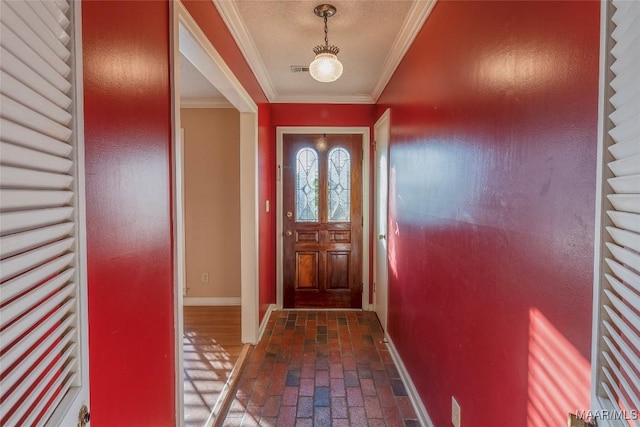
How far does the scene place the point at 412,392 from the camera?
213cm

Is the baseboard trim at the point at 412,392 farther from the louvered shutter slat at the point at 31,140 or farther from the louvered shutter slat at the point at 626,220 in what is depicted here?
the louvered shutter slat at the point at 31,140

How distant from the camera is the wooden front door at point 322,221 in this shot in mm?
3832

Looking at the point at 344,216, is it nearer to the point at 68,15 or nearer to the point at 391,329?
the point at 391,329

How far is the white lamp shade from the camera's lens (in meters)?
2.15

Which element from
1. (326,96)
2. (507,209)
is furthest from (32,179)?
(326,96)

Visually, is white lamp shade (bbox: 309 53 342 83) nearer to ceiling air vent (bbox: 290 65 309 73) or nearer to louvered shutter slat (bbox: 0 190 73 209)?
ceiling air vent (bbox: 290 65 309 73)

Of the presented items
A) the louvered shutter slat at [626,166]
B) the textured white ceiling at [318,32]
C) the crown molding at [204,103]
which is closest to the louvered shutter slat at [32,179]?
the louvered shutter slat at [626,166]

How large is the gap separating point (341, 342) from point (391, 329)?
0.49m

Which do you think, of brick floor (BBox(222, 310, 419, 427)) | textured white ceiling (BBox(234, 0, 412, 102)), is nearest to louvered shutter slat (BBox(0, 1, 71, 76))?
textured white ceiling (BBox(234, 0, 412, 102))

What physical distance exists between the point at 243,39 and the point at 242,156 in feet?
3.14

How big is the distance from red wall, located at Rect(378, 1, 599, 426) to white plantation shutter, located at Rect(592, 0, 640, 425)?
0.12m

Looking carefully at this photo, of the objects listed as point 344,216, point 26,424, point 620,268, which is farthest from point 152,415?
point 344,216

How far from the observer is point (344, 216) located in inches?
153

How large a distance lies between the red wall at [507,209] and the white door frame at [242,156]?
1194mm
